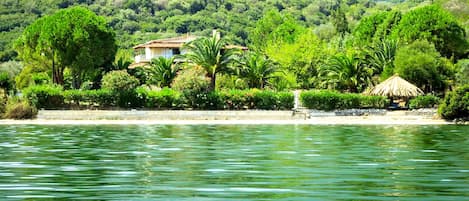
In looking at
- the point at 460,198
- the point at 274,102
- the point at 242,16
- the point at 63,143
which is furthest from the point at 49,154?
the point at 242,16

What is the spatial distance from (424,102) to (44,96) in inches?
942

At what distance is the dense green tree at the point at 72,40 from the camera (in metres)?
59.7

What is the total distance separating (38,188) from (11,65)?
83694 millimetres

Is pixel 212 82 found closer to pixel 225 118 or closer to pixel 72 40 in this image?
pixel 225 118


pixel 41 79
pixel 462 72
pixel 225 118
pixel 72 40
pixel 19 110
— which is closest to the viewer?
pixel 19 110

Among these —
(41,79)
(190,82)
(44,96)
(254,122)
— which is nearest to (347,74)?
(190,82)

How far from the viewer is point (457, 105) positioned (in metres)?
49.3

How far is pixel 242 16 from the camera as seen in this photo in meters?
150

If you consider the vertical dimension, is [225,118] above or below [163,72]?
below

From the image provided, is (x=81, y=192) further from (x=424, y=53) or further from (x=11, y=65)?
(x=11, y=65)

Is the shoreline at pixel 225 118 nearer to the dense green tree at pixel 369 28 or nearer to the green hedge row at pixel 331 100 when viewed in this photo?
the green hedge row at pixel 331 100

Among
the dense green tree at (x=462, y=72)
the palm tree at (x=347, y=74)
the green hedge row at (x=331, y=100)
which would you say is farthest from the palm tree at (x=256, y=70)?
the dense green tree at (x=462, y=72)

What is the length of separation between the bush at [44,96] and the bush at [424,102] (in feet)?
73.0

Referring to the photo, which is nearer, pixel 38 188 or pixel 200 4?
pixel 38 188
